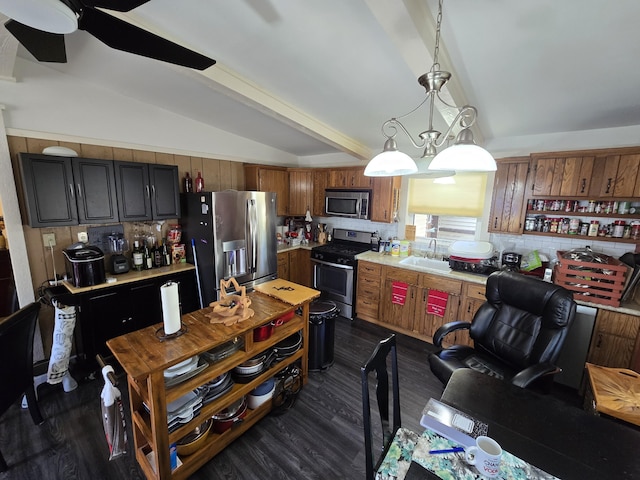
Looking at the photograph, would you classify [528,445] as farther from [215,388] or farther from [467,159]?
[215,388]

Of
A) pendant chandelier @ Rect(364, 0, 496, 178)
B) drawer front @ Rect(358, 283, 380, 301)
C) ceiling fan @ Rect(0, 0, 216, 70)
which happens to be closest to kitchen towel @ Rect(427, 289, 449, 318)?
drawer front @ Rect(358, 283, 380, 301)

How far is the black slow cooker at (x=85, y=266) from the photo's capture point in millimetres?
2461

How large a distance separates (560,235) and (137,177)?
4479 millimetres

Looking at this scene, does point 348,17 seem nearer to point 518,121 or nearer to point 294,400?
point 518,121

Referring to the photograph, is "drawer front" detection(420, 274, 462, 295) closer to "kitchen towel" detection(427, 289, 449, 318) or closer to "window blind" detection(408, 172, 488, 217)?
"kitchen towel" detection(427, 289, 449, 318)

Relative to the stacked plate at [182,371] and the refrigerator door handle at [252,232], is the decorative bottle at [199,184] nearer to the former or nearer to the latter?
the refrigerator door handle at [252,232]

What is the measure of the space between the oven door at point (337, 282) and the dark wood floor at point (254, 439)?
129cm

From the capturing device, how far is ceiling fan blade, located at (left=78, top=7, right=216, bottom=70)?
115cm

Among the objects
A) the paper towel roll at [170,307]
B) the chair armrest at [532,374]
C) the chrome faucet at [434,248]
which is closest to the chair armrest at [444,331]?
the chair armrest at [532,374]

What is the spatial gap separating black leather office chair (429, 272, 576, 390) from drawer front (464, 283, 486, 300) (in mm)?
557

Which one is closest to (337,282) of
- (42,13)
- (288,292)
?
(288,292)

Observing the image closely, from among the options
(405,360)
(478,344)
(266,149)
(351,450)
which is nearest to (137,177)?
(266,149)

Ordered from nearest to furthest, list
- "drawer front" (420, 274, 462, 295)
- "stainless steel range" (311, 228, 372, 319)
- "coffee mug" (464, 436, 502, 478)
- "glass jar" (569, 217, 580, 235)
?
1. "coffee mug" (464, 436, 502, 478)
2. "glass jar" (569, 217, 580, 235)
3. "drawer front" (420, 274, 462, 295)
4. "stainless steel range" (311, 228, 372, 319)

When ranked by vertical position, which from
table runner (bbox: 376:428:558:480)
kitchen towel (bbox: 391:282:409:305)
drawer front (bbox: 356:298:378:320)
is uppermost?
table runner (bbox: 376:428:558:480)
